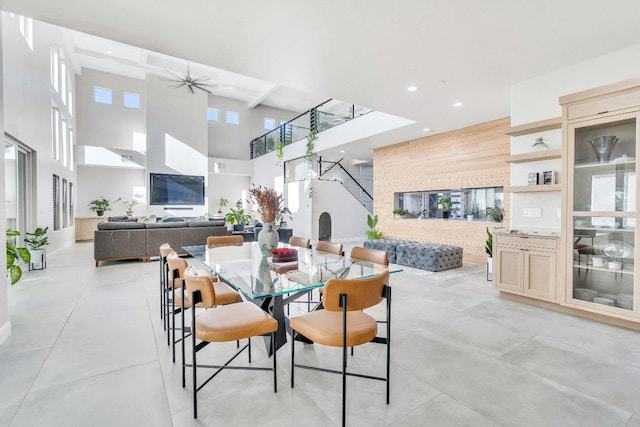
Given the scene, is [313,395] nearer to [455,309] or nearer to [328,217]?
[455,309]

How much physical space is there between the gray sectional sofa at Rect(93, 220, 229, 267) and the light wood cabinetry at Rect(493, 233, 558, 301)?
19.1 feet

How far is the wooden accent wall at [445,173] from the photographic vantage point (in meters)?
6.11

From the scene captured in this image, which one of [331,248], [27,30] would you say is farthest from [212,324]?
[27,30]

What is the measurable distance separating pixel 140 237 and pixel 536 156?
705cm

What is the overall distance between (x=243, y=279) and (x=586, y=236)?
12.0 ft

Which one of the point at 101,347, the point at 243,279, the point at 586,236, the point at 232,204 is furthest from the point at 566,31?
the point at 232,204

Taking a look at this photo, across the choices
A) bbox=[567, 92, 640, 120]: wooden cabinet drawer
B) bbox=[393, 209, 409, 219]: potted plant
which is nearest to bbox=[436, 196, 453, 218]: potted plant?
bbox=[393, 209, 409, 219]: potted plant

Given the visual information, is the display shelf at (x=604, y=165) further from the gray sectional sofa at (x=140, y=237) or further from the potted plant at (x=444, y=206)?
the gray sectional sofa at (x=140, y=237)

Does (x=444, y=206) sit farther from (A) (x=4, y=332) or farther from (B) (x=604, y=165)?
(A) (x=4, y=332)

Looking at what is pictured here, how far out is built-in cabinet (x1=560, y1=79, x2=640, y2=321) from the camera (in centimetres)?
303

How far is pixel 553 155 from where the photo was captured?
3629 mm

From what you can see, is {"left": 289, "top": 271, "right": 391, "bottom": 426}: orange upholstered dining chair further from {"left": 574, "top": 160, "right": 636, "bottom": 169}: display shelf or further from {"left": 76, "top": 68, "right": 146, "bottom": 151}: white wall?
{"left": 76, "top": 68, "right": 146, "bottom": 151}: white wall

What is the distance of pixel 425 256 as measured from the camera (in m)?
5.70

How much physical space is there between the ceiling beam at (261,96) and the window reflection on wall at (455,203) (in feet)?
24.0
